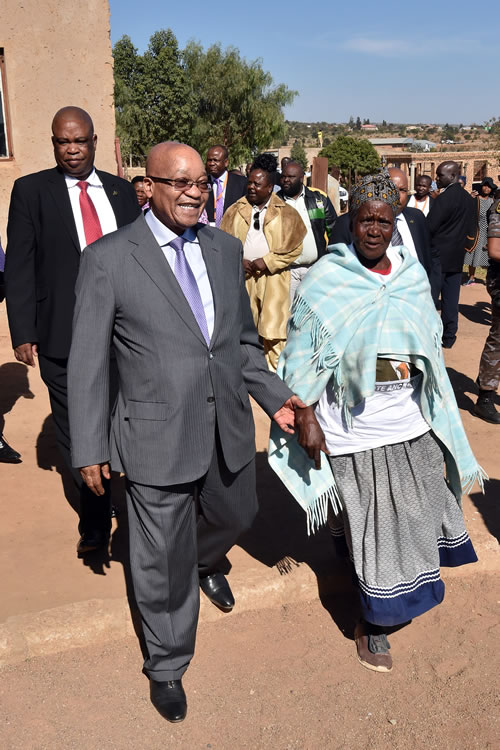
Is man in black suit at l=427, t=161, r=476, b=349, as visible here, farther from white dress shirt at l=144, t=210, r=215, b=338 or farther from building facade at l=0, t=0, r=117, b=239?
white dress shirt at l=144, t=210, r=215, b=338

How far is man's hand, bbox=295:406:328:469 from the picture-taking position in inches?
118

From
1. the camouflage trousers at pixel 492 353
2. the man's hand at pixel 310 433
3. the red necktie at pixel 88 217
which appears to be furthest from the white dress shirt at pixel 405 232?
the man's hand at pixel 310 433

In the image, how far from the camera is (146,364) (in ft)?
8.67

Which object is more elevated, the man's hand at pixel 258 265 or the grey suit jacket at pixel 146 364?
the grey suit jacket at pixel 146 364

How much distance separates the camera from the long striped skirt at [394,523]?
3.09m

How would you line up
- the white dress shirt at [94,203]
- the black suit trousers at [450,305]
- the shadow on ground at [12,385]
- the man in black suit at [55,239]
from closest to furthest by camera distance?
the man in black suit at [55,239] → the white dress shirt at [94,203] → the shadow on ground at [12,385] → the black suit trousers at [450,305]

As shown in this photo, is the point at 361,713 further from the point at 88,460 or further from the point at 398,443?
the point at 88,460

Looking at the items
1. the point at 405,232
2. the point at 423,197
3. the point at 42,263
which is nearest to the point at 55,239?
the point at 42,263

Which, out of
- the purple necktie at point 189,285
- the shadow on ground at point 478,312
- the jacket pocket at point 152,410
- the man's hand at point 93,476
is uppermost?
the purple necktie at point 189,285

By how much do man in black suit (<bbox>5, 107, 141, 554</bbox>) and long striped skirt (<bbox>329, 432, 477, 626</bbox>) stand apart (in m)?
1.44

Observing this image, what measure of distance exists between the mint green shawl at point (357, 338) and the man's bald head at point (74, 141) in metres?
1.36

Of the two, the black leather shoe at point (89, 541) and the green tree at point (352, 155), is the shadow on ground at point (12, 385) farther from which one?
the green tree at point (352, 155)

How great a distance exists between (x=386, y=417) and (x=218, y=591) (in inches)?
46.9

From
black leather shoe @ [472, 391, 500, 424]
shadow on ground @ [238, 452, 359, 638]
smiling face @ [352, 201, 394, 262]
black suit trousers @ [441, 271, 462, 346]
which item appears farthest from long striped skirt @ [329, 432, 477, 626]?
black suit trousers @ [441, 271, 462, 346]
